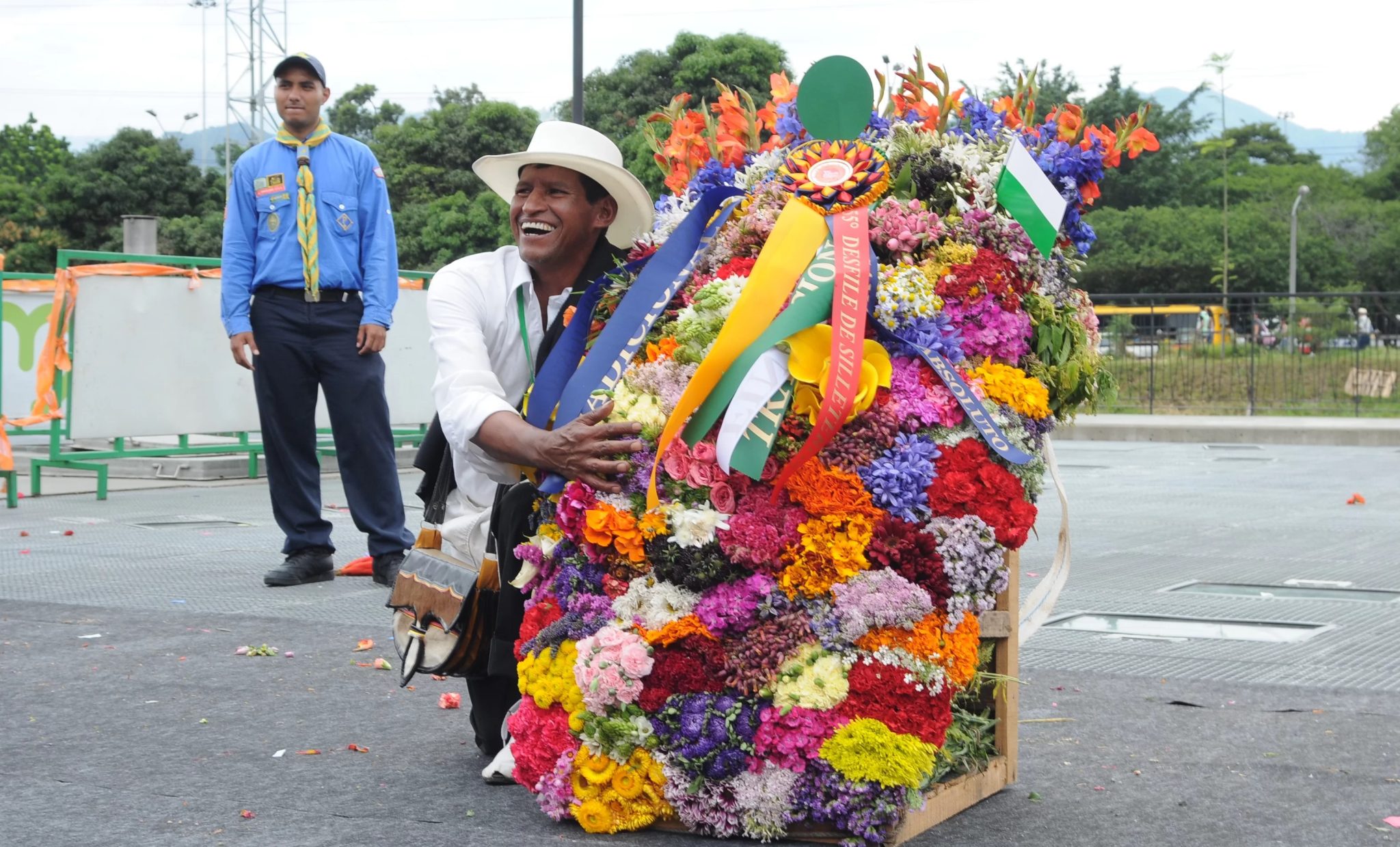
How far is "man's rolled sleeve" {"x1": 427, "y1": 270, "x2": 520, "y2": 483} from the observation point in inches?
149

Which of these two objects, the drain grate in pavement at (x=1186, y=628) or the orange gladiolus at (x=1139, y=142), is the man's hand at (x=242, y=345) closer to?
the drain grate in pavement at (x=1186, y=628)

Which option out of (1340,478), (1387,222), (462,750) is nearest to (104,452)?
(462,750)

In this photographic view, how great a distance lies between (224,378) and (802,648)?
29.4 ft

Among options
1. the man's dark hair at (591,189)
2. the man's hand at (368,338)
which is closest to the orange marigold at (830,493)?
the man's dark hair at (591,189)

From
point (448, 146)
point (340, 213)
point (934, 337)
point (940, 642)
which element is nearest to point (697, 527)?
point (940, 642)

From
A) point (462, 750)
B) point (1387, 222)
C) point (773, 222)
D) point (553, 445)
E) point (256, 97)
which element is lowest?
point (462, 750)

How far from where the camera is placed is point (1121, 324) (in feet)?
77.8

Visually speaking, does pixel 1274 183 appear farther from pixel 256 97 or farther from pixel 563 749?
pixel 563 749

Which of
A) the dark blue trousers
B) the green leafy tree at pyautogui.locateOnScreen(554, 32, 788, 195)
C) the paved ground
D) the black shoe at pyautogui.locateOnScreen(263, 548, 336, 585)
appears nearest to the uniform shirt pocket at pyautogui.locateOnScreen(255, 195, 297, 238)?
the dark blue trousers

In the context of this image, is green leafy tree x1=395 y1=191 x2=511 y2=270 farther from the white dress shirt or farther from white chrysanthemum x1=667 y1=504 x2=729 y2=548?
white chrysanthemum x1=667 y1=504 x2=729 y2=548

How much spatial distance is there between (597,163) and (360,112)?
59428 millimetres

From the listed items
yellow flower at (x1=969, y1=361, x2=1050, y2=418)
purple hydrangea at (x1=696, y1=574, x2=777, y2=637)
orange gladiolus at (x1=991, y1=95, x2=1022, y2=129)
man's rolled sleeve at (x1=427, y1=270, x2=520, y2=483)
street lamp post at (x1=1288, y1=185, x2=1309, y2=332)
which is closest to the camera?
purple hydrangea at (x1=696, y1=574, x2=777, y2=637)

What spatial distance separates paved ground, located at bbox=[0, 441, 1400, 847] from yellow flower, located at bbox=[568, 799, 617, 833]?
7 centimetres

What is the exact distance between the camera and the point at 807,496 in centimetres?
333
